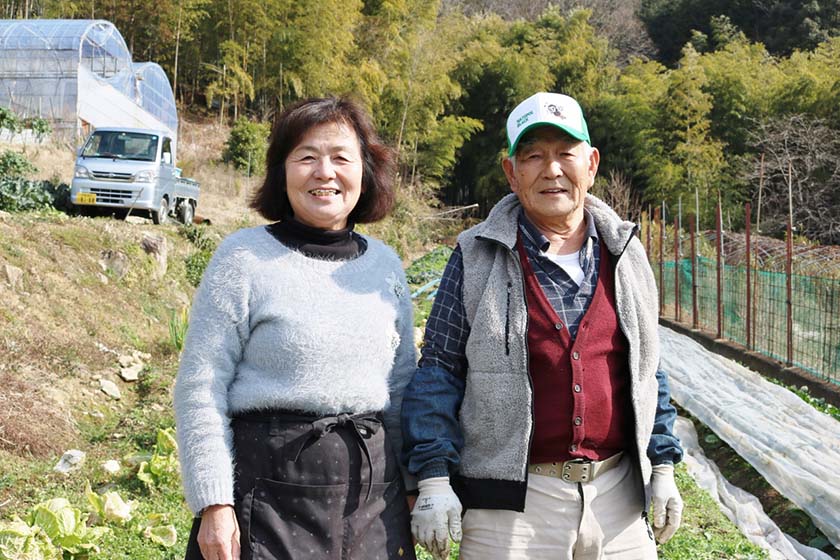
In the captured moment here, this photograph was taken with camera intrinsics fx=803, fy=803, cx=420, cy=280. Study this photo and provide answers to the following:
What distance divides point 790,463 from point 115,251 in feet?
24.3

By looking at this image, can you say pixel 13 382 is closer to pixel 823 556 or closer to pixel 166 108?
pixel 823 556

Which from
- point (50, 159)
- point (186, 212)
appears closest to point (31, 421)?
point (186, 212)

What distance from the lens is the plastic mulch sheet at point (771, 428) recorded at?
14.5 ft

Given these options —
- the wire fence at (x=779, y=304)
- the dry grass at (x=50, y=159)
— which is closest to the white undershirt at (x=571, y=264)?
the wire fence at (x=779, y=304)

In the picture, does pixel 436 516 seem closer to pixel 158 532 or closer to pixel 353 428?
pixel 353 428

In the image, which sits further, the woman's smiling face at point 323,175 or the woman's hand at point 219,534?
the woman's smiling face at point 323,175

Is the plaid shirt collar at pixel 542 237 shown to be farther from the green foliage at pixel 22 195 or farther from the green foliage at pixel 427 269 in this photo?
the green foliage at pixel 427 269

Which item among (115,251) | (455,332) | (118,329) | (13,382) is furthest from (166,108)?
(455,332)

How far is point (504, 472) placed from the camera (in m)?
1.92

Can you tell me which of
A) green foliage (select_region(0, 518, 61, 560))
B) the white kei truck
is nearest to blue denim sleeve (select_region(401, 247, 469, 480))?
green foliage (select_region(0, 518, 61, 560))

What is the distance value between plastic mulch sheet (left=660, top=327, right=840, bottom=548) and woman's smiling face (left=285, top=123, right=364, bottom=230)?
11.3 ft

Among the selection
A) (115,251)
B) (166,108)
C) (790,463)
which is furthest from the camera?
(166,108)

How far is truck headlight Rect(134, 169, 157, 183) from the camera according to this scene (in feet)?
39.8

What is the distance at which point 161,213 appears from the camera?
12.7m
